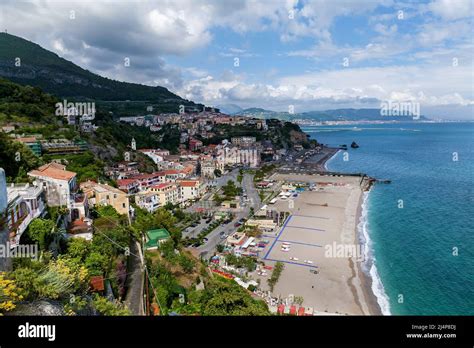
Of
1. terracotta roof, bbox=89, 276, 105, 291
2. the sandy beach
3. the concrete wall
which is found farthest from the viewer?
the sandy beach

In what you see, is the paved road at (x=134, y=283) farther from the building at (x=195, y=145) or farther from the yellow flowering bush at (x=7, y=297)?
the building at (x=195, y=145)

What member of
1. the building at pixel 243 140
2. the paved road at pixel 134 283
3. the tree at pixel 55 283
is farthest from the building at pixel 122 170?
the building at pixel 243 140

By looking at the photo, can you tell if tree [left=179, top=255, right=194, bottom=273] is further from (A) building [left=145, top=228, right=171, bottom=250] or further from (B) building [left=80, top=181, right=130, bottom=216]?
(B) building [left=80, top=181, right=130, bottom=216]

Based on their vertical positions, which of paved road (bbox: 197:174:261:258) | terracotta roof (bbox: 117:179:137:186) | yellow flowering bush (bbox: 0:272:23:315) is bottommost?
paved road (bbox: 197:174:261:258)

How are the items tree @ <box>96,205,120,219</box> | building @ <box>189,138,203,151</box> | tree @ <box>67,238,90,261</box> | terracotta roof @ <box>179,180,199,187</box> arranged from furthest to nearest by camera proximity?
1. building @ <box>189,138,203,151</box>
2. terracotta roof @ <box>179,180,199,187</box>
3. tree @ <box>96,205,120,219</box>
4. tree @ <box>67,238,90,261</box>

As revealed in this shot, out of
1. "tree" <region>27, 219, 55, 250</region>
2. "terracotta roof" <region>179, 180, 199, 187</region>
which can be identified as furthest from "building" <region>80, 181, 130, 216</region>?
"terracotta roof" <region>179, 180, 199, 187</region>

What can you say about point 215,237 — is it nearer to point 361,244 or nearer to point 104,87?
point 361,244

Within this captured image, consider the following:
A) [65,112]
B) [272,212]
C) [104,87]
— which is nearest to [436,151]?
[272,212]

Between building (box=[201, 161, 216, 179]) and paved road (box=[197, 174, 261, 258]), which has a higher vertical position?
building (box=[201, 161, 216, 179])
